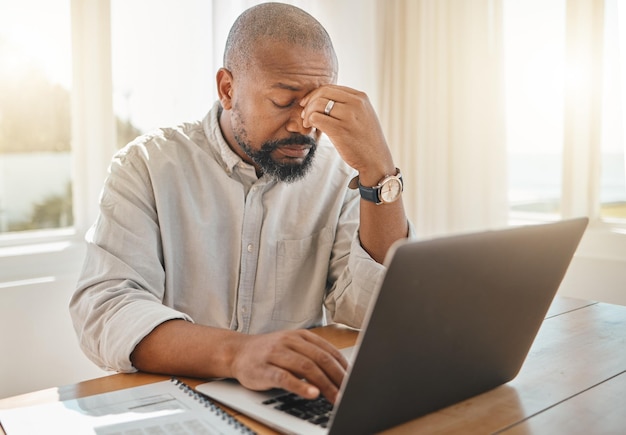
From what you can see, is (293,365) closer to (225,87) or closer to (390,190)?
(390,190)

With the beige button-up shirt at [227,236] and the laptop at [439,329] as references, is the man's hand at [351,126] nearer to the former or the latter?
the beige button-up shirt at [227,236]

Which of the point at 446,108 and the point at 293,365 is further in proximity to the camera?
the point at 446,108

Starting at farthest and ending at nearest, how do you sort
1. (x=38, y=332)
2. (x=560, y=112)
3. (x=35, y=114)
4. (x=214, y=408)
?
(x=560, y=112), (x=35, y=114), (x=38, y=332), (x=214, y=408)

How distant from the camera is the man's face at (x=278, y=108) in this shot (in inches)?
58.8

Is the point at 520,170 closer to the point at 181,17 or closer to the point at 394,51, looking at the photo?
the point at 394,51

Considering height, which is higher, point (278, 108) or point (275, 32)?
point (275, 32)

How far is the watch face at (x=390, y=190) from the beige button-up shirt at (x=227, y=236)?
10 cm

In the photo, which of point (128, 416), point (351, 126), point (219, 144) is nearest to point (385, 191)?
point (351, 126)

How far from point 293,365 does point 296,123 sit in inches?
31.7

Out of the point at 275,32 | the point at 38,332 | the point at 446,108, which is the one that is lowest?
the point at 38,332

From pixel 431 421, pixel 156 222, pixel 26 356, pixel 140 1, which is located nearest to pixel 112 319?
pixel 156 222

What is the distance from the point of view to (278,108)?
1.53 metres

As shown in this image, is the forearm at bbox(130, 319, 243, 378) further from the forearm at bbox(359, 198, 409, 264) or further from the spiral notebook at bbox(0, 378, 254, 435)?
the forearm at bbox(359, 198, 409, 264)

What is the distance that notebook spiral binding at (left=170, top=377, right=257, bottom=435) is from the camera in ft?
2.49
